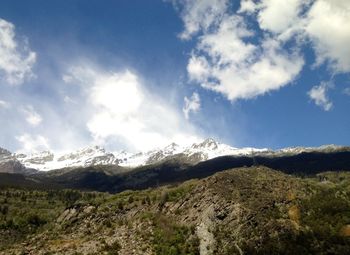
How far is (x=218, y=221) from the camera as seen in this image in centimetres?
4200

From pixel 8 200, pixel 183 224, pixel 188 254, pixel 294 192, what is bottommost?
pixel 188 254

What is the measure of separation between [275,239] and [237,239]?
325 cm

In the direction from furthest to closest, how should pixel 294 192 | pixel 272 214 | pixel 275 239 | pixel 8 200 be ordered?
pixel 8 200
pixel 294 192
pixel 272 214
pixel 275 239

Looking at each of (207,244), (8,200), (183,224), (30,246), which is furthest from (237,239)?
(8,200)

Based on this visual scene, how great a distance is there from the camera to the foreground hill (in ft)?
126

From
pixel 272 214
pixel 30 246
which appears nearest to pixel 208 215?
pixel 272 214

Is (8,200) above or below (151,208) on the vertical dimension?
above

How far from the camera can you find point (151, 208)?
48781mm

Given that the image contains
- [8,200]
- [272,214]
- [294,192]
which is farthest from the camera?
[8,200]

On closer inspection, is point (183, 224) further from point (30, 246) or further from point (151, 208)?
point (30, 246)

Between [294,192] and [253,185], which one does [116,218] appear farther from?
[294,192]

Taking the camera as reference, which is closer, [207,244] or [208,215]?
[207,244]

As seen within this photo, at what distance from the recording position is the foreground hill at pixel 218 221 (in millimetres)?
38469

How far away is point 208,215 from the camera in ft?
141
